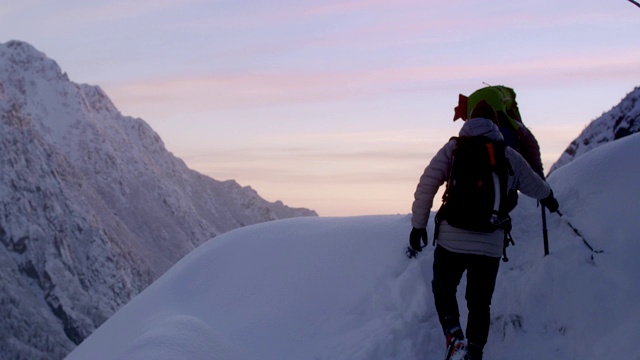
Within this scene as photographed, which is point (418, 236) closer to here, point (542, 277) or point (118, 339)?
point (542, 277)

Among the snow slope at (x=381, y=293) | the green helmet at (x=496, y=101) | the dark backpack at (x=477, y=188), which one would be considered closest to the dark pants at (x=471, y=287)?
the dark backpack at (x=477, y=188)

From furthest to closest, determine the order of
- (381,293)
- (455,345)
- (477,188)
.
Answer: (381,293)
(455,345)
(477,188)

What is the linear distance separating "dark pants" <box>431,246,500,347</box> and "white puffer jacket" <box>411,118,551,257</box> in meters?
0.10

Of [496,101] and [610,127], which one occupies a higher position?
[496,101]

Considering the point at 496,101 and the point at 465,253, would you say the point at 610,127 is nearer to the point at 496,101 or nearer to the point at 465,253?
the point at 496,101

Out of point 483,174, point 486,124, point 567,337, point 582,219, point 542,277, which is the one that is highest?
point 486,124

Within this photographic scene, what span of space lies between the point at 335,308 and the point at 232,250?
1990 millimetres

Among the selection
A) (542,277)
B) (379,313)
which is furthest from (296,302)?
(542,277)

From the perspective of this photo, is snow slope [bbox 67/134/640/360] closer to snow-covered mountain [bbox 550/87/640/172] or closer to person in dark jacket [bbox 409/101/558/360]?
person in dark jacket [bbox 409/101/558/360]

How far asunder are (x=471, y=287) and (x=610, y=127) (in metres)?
11.2

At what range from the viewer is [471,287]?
665 centimetres

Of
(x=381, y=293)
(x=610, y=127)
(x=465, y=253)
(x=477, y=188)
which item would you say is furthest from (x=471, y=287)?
(x=610, y=127)

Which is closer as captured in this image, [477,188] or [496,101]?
[477,188]

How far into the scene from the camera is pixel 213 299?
28.9 feet
